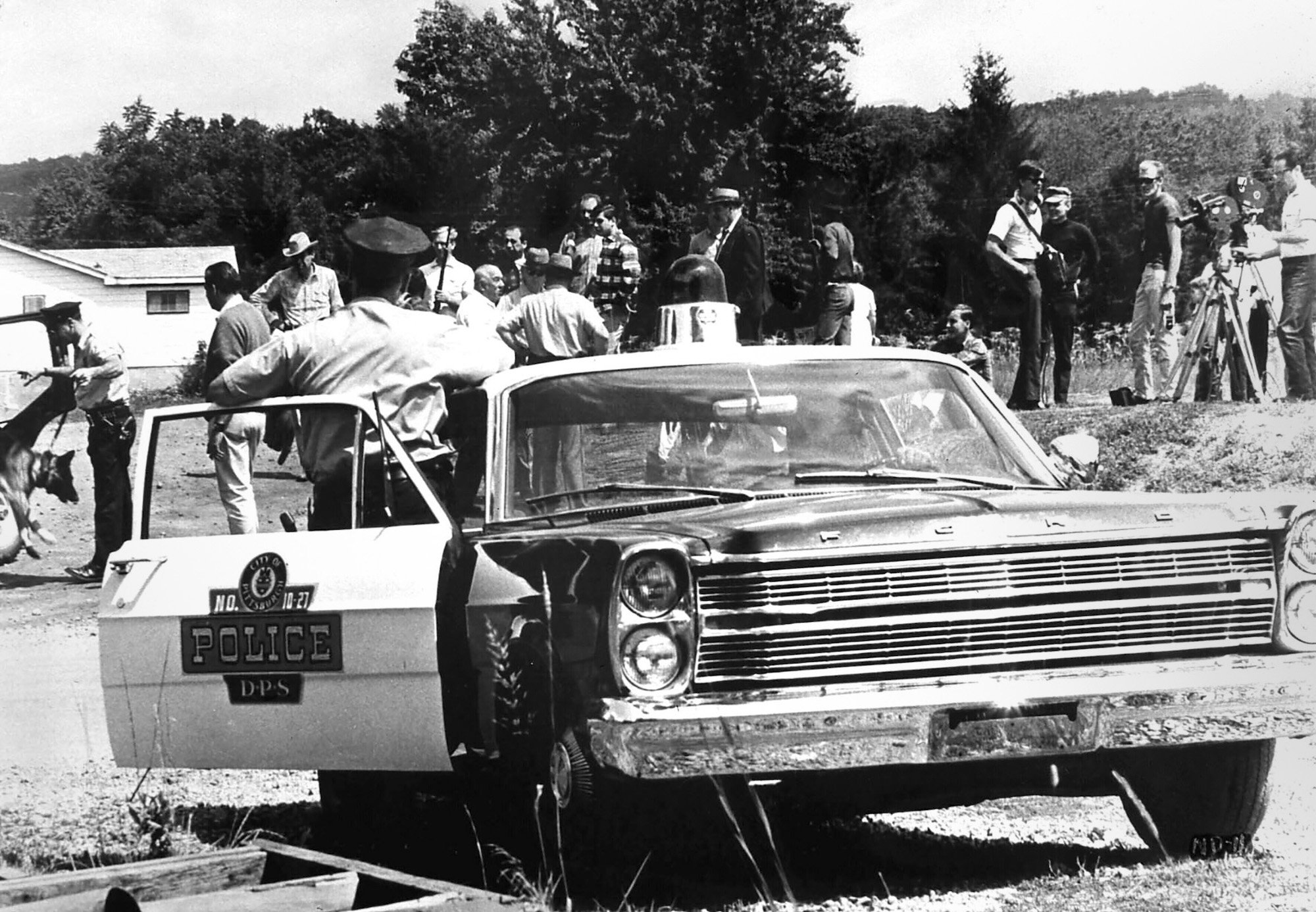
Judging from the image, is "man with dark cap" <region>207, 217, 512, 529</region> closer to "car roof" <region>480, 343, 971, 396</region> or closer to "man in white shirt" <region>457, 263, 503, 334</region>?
"car roof" <region>480, 343, 971, 396</region>

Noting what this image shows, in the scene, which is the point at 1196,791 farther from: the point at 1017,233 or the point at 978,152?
the point at 978,152

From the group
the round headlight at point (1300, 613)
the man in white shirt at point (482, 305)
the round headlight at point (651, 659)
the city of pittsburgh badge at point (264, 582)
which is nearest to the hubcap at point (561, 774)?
the round headlight at point (651, 659)

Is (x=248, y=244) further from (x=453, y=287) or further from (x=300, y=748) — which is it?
(x=300, y=748)

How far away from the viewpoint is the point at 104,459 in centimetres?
1433

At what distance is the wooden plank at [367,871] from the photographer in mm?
3827

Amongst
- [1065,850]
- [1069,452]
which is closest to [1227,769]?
[1065,850]

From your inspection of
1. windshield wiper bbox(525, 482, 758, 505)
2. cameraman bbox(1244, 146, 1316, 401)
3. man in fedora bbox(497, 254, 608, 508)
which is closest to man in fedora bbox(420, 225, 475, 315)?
man in fedora bbox(497, 254, 608, 508)

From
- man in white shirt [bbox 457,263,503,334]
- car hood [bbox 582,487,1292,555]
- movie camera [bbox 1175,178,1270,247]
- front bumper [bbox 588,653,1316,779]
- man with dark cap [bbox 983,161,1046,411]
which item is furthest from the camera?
man with dark cap [bbox 983,161,1046,411]

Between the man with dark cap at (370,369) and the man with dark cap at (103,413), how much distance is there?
806cm

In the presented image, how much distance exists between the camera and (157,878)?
4195mm

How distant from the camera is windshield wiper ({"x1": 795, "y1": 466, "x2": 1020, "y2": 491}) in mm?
5891

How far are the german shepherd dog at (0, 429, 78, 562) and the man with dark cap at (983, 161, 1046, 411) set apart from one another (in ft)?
25.1

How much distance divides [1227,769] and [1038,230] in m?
9.64

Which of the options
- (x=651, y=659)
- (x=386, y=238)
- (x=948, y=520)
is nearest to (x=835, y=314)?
(x=386, y=238)
